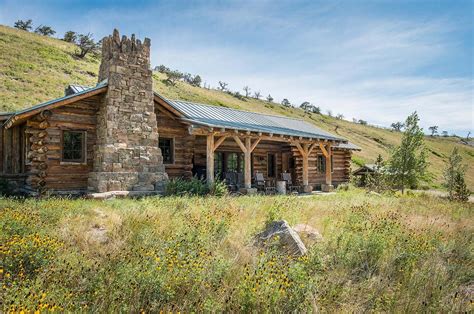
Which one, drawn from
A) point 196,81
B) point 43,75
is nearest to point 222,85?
point 196,81

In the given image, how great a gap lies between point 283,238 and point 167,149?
1070 cm

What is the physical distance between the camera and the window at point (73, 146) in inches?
525

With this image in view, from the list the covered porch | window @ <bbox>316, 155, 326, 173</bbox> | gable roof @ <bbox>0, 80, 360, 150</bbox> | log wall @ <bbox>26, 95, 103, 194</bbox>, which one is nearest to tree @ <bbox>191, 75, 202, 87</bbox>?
gable roof @ <bbox>0, 80, 360, 150</bbox>

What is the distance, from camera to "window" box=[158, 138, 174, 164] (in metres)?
16.1

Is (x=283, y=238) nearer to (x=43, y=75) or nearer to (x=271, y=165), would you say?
(x=271, y=165)

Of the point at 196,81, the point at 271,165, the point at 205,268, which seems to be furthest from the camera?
the point at 196,81

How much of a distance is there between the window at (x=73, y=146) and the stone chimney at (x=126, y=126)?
64cm

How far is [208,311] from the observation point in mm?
3902

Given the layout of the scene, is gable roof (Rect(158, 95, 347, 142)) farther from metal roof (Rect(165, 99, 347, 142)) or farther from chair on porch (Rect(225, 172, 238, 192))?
chair on porch (Rect(225, 172, 238, 192))

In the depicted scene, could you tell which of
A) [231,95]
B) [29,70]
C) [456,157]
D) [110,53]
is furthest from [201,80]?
[110,53]

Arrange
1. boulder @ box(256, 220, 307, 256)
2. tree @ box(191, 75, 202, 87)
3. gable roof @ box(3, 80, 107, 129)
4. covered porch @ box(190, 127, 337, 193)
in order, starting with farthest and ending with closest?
tree @ box(191, 75, 202, 87) → covered porch @ box(190, 127, 337, 193) → gable roof @ box(3, 80, 107, 129) → boulder @ box(256, 220, 307, 256)

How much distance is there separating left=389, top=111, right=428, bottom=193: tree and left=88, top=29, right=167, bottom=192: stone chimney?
15.7m

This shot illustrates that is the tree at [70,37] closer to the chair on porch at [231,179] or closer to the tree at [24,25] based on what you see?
the tree at [24,25]

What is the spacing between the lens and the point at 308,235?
738 centimetres
